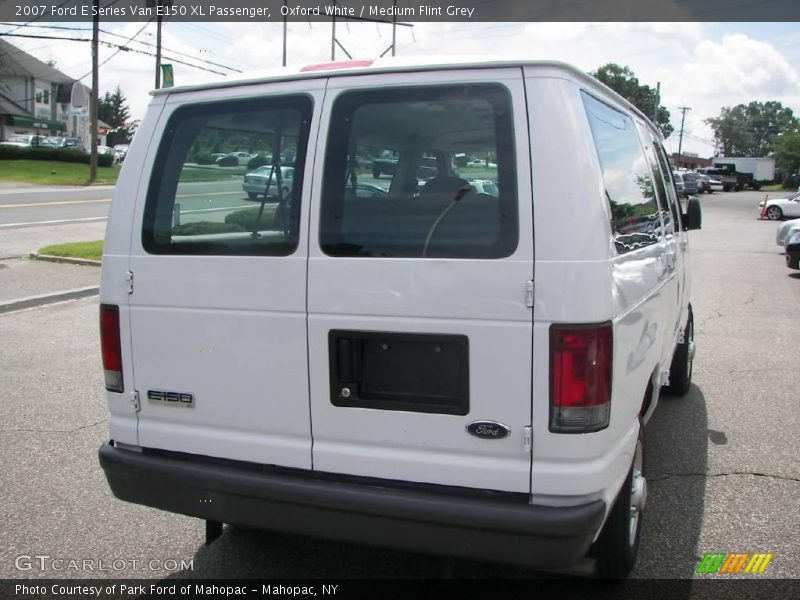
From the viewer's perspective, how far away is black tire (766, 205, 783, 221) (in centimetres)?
3167

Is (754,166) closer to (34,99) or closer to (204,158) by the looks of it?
(34,99)

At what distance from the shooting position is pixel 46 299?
9.90 meters

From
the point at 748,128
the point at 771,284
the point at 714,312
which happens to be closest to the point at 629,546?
the point at 714,312

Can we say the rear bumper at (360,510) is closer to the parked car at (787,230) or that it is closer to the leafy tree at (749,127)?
the parked car at (787,230)

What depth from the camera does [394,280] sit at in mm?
2797

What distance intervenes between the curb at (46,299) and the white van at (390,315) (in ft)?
22.8

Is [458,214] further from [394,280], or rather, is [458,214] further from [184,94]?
[184,94]

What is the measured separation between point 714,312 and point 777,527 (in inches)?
270

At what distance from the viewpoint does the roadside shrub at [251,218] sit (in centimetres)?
306

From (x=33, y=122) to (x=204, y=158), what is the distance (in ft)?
259

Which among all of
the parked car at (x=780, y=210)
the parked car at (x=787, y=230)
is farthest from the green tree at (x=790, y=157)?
the parked car at (x=787, y=230)

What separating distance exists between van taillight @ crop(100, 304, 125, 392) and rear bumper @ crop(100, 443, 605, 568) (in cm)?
32

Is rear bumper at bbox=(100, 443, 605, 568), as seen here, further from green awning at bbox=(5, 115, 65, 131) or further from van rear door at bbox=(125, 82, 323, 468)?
green awning at bbox=(5, 115, 65, 131)

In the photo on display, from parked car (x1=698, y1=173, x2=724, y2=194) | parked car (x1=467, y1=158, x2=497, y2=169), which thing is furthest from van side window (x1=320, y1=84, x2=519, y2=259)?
parked car (x1=698, y1=173, x2=724, y2=194)
